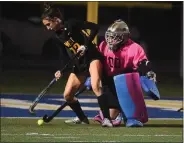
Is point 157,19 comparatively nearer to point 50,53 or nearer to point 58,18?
point 50,53

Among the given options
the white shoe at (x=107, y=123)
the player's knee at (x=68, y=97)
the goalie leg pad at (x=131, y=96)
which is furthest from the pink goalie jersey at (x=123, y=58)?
the white shoe at (x=107, y=123)

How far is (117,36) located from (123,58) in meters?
0.26

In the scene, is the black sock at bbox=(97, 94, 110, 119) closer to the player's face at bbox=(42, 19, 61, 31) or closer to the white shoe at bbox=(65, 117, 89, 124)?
the white shoe at bbox=(65, 117, 89, 124)

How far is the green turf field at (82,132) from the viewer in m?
6.65

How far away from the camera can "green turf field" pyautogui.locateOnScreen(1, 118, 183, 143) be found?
262 inches

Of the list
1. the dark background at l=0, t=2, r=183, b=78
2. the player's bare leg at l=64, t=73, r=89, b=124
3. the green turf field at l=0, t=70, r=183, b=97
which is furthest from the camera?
the dark background at l=0, t=2, r=183, b=78

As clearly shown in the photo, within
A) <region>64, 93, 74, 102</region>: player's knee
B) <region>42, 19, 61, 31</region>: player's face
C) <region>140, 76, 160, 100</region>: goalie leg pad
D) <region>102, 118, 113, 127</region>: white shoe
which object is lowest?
<region>102, 118, 113, 127</region>: white shoe

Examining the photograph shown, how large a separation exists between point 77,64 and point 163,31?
41.6ft

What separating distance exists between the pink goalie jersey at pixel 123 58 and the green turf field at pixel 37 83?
4617 mm

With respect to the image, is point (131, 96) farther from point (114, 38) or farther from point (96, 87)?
point (114, 38)

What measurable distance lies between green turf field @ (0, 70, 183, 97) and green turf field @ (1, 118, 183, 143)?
15.4 feet

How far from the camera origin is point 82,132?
23.6ft

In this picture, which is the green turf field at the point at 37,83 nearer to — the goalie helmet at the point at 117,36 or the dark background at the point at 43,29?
the dark background at the point at 43,29

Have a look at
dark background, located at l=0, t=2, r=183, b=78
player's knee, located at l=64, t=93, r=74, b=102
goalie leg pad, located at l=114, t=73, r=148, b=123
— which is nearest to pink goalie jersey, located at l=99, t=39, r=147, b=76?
goalie leg pad, located at l=114, t=73, r=148, b=123
